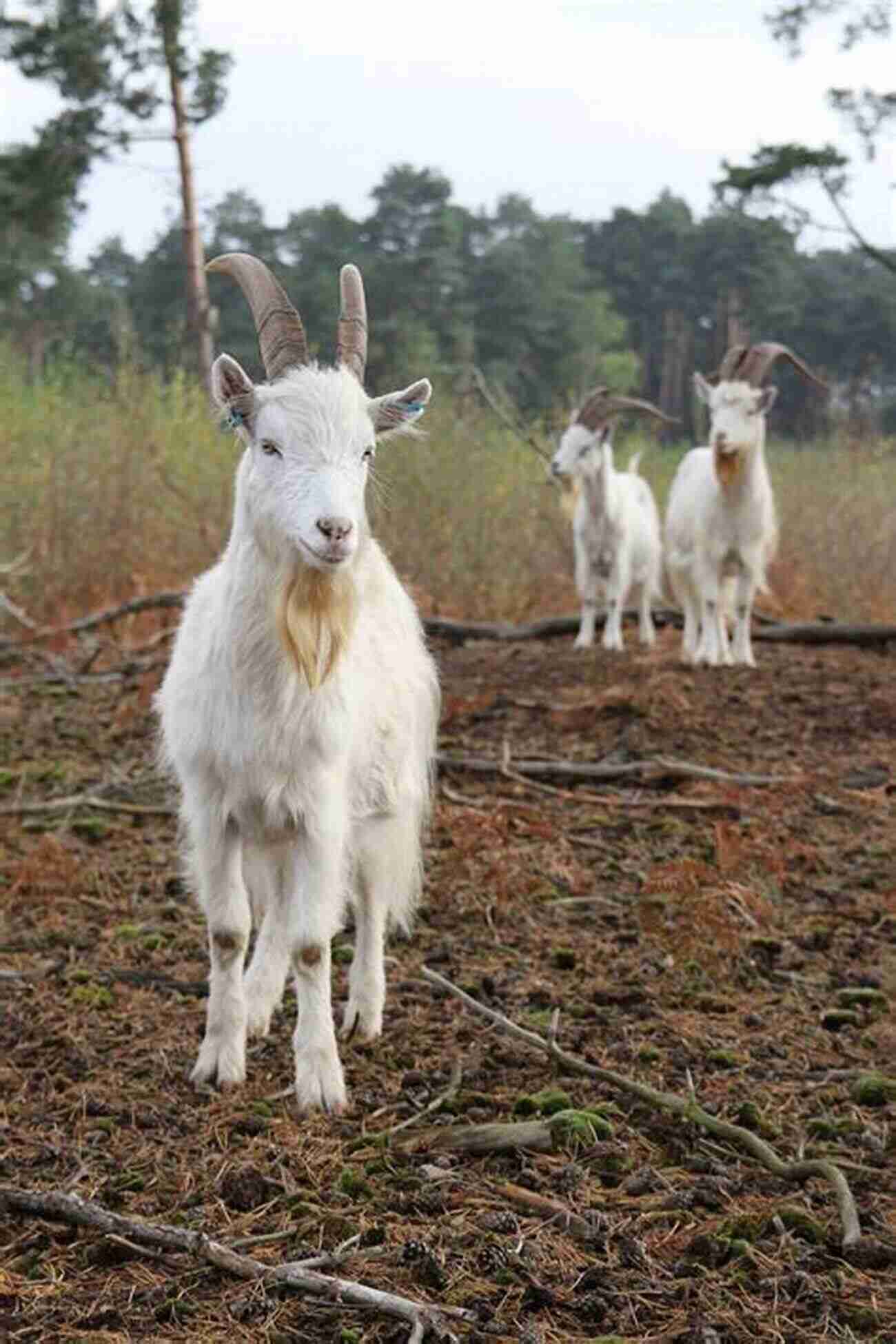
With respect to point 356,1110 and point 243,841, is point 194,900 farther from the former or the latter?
point 356,1110

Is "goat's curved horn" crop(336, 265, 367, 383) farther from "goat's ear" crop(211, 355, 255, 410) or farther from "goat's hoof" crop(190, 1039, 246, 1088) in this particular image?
"goat's hoof" crop(190, 1039, 246, 1088)

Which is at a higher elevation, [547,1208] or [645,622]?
[547,1208]

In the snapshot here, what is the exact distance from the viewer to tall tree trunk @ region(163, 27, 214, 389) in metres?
18.2

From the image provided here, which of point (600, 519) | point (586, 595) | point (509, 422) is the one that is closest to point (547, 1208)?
point (586, 595)

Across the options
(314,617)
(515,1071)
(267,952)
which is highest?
(314,617)

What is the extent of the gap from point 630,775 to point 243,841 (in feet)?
11.8

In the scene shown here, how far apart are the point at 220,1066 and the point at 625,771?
3755 mm

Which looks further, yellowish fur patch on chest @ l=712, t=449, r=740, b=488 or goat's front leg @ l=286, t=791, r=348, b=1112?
yellowish fur patch on chest @ l=712, t=449, r=740, b=488

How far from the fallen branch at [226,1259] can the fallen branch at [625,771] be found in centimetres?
433

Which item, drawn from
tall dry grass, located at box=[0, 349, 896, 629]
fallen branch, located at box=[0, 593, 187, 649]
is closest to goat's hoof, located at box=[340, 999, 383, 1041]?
fallen branch, located at box=[0, 593, 187, 649]

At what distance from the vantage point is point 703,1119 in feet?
12.2

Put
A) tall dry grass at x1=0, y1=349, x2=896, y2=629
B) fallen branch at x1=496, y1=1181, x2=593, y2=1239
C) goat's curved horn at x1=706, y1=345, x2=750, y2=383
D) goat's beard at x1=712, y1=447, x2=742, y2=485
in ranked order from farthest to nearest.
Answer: tall dry grass at x1=0, y1=349, x2=896, y2=629, goat's curved horn at x1=706, y1=345, x2=750, y2=383, goat's beard at x1=712, y1=447, x2=742, y2=485, fallen branch at x1=496, y1=1181, x2=593, y2=1239

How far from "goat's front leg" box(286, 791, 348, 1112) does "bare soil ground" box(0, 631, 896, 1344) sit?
10cm

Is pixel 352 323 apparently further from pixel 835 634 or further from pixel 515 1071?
pixel 835 634
